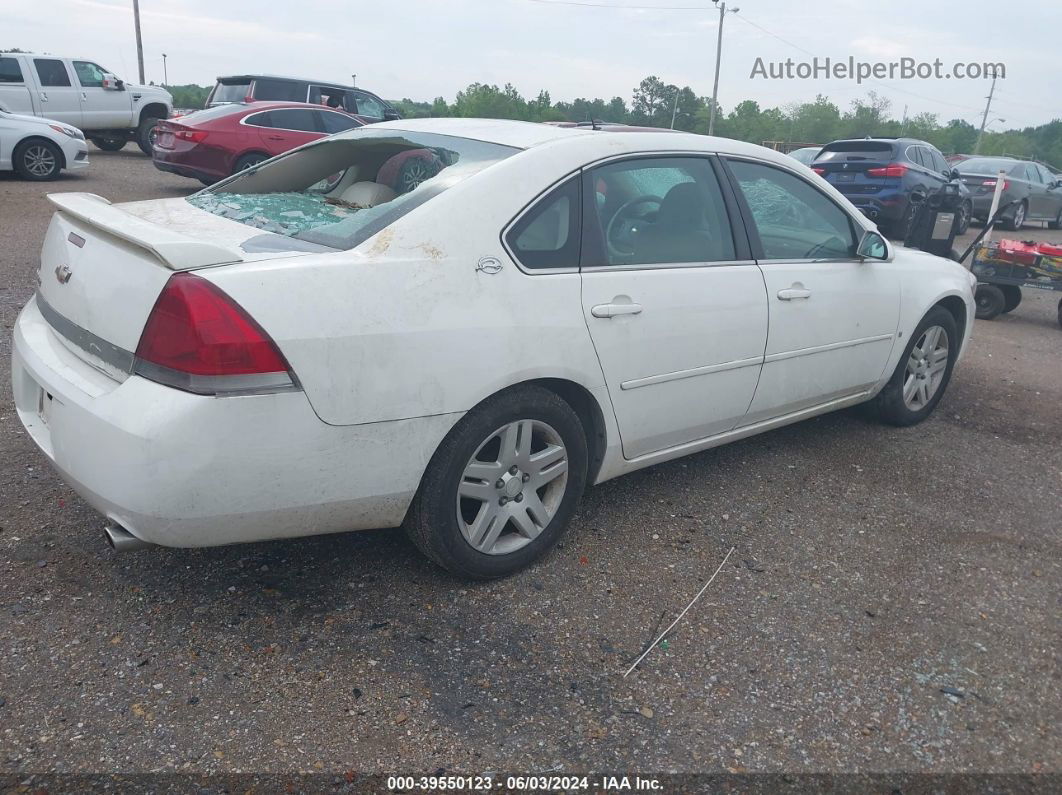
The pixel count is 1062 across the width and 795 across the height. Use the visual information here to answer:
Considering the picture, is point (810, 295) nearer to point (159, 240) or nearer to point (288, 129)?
point (159, 240)

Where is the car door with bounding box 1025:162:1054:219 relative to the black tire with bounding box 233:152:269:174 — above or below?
below

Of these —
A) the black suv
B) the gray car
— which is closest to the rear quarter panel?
the black suv

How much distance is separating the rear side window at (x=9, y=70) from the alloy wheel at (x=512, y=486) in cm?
1678

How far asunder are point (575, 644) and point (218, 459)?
4.09 ft

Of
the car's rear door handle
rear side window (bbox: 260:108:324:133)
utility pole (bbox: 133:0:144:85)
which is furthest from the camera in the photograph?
utility pole (bbox: 133:0:144:85)

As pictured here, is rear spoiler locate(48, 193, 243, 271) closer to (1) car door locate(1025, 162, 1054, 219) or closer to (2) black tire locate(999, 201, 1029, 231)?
(2) black tire locate(999, 201, 1029, 231)

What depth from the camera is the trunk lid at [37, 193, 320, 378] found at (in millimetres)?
2424

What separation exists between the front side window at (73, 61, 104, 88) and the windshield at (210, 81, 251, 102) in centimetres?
384

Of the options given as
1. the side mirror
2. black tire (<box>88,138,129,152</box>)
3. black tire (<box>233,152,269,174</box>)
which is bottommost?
black tire (<box>88,138,129,152</box>)

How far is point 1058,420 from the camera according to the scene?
18.0 ft

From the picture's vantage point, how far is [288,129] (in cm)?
1248

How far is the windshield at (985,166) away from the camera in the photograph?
16.7 meters

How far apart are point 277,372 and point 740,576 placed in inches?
74.2

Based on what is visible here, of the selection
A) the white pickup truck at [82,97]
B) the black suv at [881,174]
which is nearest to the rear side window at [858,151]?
the black suv at [881,174]
